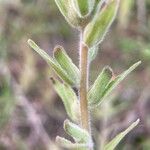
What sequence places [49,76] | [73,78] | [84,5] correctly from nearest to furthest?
[84,5] → [73,78] → [49,76]

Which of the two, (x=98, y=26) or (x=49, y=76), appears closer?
(x=98, y=26)

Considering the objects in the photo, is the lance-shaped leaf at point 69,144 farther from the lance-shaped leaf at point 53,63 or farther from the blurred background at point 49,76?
the blurred background at point 49,76

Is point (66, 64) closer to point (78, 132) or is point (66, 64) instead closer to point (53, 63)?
point (53, 63)

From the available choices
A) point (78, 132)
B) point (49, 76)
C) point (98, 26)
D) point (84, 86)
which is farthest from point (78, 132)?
point (49, 76)

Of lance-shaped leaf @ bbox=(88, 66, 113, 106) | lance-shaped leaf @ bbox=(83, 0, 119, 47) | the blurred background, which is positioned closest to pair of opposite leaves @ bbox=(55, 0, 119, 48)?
lance-shaped leaf @ bbox=(83, 0, 119, 47)

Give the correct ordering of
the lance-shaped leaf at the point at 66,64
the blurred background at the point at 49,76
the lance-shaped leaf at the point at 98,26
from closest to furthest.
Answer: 1. the lance-shaped leaf at the point at 98,26
2. the lance-shaped leaf at the point at 66,64
3. the blurred background at the point at 49,76

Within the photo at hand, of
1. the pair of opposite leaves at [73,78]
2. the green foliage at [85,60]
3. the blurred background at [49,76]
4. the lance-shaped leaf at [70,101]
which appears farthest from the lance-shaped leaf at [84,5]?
the blurred background at [49,76]

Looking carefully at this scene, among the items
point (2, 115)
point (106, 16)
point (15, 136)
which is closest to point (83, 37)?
point (106, 16)
